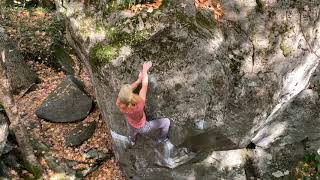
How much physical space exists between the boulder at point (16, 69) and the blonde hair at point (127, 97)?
4.66 metres

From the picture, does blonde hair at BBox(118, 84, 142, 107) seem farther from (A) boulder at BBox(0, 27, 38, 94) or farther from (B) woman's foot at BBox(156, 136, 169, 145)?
(A) boulder at BBox(0, 27, 38, 94)

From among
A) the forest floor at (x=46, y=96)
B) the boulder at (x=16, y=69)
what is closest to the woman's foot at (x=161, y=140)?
the forest floor at (x=46, y=96)

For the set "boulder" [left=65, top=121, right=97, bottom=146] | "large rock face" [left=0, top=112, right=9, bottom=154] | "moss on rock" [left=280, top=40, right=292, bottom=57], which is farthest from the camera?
"boulder" [left=65, top=121, right=97, bottom=146]

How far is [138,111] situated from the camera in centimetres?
639

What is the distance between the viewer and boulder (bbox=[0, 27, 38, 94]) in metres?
9.77

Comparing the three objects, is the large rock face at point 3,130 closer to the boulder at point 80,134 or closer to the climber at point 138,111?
the boulder at point 80,134

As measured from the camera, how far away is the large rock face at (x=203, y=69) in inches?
278

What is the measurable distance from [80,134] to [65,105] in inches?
32.4

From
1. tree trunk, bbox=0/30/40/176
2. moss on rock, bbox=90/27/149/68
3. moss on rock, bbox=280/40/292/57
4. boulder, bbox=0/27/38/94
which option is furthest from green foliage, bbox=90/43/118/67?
boulder, bbox=0/27/38/94

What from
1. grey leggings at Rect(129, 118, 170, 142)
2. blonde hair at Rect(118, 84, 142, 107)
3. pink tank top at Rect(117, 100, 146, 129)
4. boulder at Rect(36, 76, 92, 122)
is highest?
blonde hair at Rect(118, 84, 142, 107)

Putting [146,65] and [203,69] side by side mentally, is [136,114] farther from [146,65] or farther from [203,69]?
[203,69]

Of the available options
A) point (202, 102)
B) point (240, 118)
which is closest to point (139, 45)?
point (202, 102)

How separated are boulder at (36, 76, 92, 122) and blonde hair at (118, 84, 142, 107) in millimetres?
3363

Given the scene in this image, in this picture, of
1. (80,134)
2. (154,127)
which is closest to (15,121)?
(80,134)
